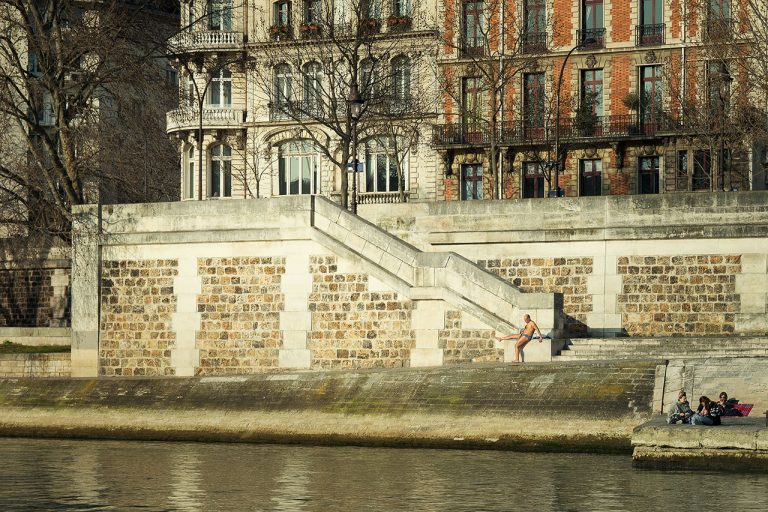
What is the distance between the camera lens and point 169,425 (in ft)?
112

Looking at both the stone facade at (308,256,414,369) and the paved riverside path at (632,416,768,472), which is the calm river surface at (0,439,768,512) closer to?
the paved riverside path at (632,416,768,472)

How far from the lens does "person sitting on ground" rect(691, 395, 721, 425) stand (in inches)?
1053

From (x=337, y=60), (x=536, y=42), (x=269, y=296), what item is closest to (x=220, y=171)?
(x=337, y=60)

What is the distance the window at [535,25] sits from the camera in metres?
57.2

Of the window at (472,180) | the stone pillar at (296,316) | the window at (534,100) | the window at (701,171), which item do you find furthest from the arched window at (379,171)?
the stone pillar at (296,316)

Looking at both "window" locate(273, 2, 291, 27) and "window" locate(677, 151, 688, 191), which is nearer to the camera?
"window" locate(677, 151, 688, 191)

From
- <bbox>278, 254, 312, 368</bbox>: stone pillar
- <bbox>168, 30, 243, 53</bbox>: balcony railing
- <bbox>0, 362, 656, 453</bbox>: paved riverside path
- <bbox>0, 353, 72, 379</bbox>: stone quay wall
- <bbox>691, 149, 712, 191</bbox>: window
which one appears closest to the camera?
<bbox>0, 362, 656, 453</bbox>: paved riverside path

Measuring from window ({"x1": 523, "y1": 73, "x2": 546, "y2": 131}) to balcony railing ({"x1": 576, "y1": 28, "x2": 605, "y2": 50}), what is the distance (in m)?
1.90

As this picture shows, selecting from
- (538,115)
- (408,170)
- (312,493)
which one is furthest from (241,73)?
(312,493)

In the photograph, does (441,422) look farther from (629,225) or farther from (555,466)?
(629,225)

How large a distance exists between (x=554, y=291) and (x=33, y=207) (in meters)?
15.2

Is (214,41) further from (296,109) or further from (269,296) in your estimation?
(269,296)

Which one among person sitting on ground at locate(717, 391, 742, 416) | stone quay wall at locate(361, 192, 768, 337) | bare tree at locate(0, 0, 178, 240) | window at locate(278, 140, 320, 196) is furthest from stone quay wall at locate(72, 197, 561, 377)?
window at locate(278, 140, 320, 196)

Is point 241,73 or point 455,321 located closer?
point 455,321
